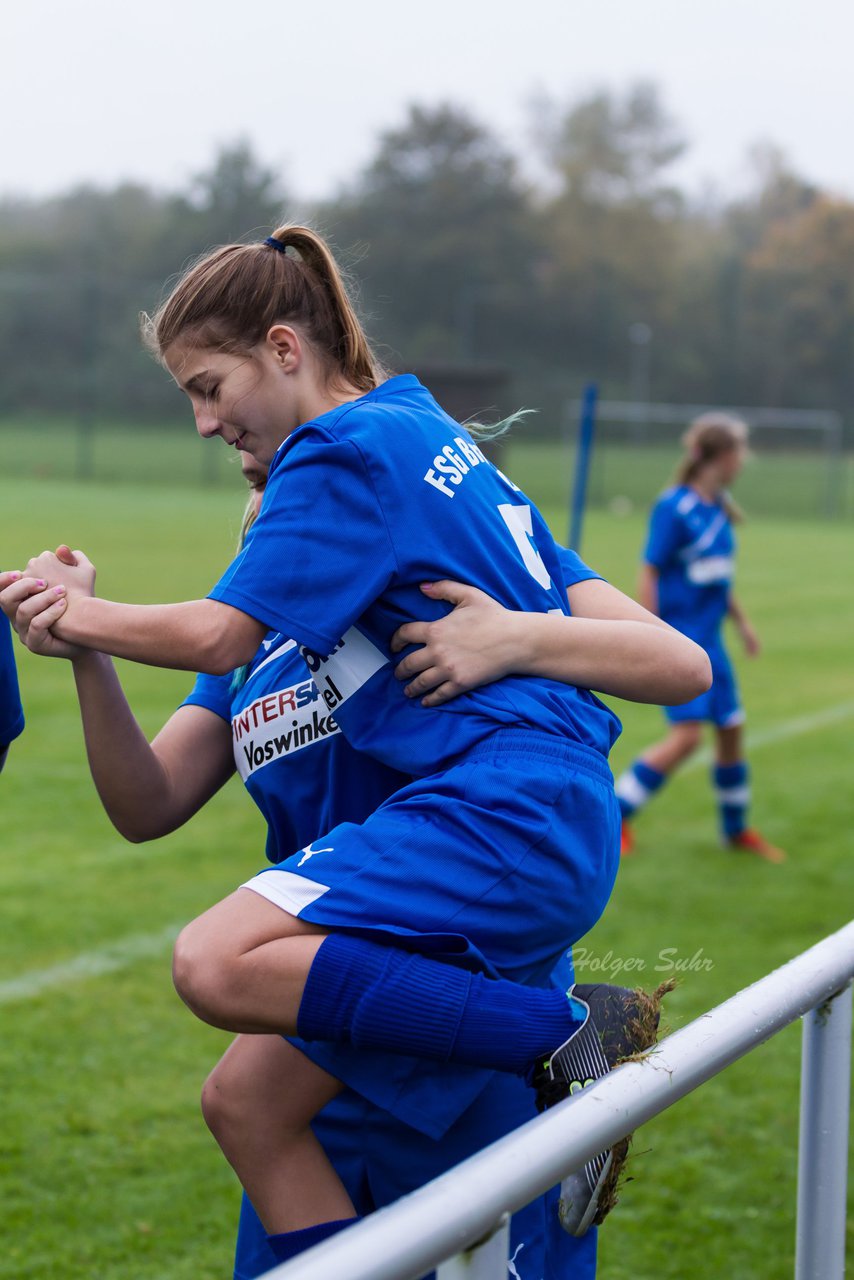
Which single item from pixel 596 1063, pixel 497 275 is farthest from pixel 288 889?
pixel 497 275

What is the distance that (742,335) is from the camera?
39.0 m

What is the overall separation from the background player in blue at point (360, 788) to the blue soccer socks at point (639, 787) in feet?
14.7

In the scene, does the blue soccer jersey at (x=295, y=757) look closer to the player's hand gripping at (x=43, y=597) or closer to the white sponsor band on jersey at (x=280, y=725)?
the white sponsor band on jersey at (x=280, y=725)

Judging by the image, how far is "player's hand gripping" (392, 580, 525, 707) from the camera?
1.71 metres

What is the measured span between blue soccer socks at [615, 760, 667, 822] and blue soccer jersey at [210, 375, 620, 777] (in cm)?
467

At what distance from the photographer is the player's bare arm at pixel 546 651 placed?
1.71 metres

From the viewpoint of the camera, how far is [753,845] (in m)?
6.50

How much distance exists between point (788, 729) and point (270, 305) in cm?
791

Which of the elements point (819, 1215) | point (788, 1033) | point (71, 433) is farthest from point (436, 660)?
point (71, 433)

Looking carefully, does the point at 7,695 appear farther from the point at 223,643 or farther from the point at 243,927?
the point at 243,927

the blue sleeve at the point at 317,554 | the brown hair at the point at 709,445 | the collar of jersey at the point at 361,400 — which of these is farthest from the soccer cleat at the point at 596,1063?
the brown hair at the point at 709,445

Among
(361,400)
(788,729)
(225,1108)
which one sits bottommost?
(788,729)

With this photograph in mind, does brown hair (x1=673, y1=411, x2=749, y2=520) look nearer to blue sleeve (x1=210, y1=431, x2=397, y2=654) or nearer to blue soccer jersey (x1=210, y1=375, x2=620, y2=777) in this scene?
blue soccer jersey (x1=210, y1=375, x2=620, y2=777)

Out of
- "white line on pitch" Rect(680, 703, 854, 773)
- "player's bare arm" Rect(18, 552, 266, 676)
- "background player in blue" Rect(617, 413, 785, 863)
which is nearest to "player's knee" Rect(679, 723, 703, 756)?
"background player in blue" Rect(617, 413, 785, 863)
